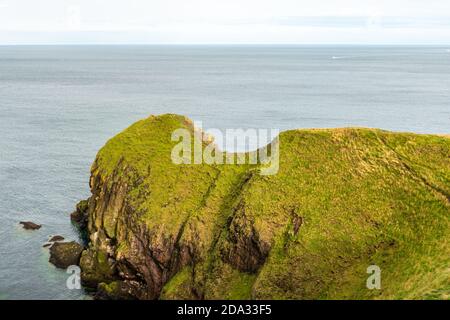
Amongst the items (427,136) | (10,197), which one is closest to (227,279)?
(427,136)

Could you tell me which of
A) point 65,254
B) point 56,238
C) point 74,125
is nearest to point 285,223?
point 65,254

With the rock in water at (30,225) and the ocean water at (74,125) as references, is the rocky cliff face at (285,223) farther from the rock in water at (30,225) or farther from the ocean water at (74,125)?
the rock in water at (30,225)

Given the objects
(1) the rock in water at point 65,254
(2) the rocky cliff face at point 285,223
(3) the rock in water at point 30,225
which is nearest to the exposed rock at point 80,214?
(3) the rock in water at point 30,225

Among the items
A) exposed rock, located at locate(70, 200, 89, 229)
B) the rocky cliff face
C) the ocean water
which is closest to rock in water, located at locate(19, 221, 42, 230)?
the ocean water

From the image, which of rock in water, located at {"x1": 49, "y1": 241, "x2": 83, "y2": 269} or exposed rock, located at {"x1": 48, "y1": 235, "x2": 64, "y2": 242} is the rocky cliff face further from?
exposed rock, located at {"x1": 48, "y1": 235, "x2": 64, "y2": 242}
